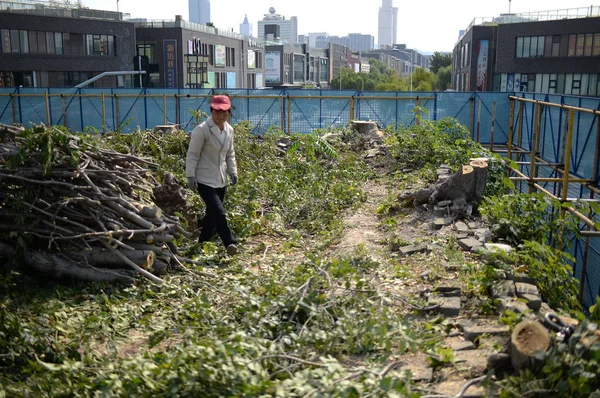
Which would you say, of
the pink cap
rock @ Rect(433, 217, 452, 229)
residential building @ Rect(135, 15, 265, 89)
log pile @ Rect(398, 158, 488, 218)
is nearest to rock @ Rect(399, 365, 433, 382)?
the pink cap

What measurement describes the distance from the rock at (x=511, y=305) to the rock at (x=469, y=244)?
1723 mm

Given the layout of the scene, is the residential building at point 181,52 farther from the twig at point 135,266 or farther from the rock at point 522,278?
the rock at point 522,278

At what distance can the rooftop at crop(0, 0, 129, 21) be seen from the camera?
49.8 m

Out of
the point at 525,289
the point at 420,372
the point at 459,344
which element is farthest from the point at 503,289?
the point at 420,372

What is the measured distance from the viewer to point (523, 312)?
Result: 492 centimetres

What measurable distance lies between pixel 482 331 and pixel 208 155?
4.03 m

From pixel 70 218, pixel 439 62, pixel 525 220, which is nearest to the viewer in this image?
pixel 70 218

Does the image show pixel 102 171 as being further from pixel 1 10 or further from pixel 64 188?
pixel 1 10

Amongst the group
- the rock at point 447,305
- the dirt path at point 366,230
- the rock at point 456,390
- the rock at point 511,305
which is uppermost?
the rock at point 511,305

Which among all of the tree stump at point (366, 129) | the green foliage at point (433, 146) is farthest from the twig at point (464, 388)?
the tree stump at point (366, 129)

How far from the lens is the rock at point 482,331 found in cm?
505

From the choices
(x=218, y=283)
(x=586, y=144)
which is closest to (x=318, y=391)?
(x=218, y=283)

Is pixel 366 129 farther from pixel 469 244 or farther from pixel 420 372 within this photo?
pixel 420 372

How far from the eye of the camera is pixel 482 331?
16.7 ft
